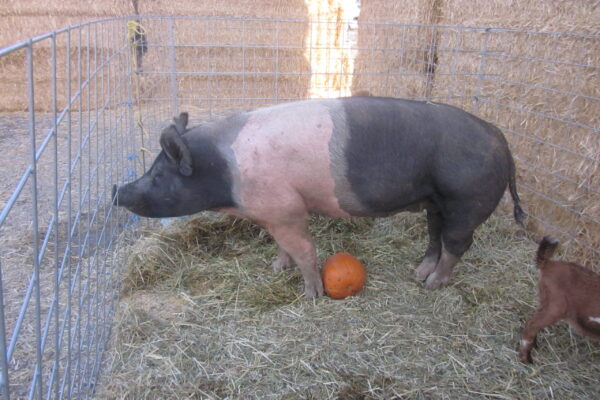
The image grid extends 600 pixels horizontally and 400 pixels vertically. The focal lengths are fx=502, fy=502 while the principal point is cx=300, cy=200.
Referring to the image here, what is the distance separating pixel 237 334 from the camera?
317 centimetres

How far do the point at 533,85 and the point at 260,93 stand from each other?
5.61m

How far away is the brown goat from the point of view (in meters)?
2.73

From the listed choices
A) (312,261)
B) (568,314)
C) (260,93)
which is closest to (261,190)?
(312,261)

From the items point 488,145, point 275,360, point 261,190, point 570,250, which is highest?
point 488,145

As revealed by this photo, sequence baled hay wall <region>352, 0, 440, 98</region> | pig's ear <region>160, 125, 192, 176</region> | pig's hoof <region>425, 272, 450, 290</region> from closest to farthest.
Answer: pig's ear <region>160, 125, 192, 176</region>
pig's hoof <region>425, 272, 450, 290</region>
baled hay wall <region>352, 0, 440, 98</region>

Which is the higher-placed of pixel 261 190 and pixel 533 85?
pixel 533 85

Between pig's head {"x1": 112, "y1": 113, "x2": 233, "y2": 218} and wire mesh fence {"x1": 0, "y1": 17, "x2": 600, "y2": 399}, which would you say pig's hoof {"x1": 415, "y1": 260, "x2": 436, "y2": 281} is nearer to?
wire mesh fence {"x1": 0, "y1": 17, "x2": 600, "y2": 399}

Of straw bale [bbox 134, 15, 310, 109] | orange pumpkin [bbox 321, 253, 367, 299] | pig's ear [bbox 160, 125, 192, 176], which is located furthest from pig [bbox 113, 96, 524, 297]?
straw bale [bbox 134, 15, 310, 109]

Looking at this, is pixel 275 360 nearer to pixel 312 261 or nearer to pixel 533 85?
pixel 312 261

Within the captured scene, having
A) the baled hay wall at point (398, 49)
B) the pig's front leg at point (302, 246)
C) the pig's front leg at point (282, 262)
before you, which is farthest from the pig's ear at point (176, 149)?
the baled hay wall at point (398, 49)

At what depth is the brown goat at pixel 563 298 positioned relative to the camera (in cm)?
273

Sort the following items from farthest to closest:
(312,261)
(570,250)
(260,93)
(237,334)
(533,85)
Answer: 1. (260,93)
2. (533,85)
3. (570,250)
4. (312,261)
5. (237,334)

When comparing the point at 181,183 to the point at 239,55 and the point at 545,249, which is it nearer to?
the point at 545,249

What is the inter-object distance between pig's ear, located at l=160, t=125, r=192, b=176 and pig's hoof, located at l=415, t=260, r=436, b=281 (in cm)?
190
